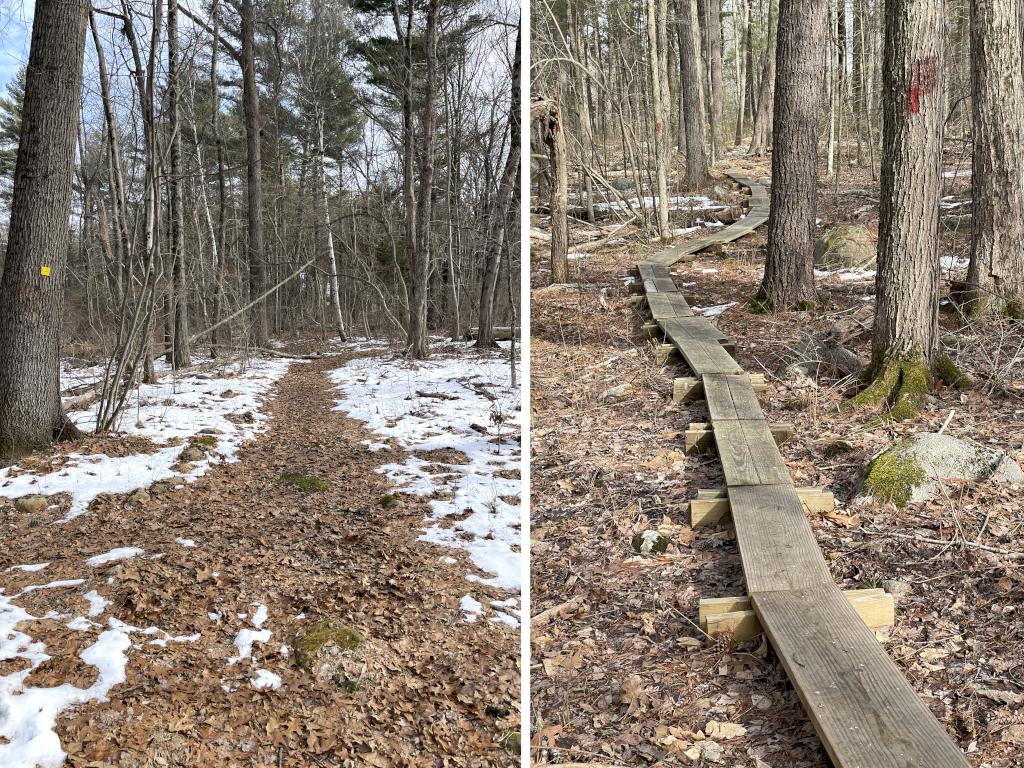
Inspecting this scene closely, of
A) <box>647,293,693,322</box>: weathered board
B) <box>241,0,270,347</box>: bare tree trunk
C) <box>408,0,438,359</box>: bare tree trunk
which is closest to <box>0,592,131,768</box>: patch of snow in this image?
<box>647,293,693,322</box>: weathered board

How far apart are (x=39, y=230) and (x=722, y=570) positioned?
6.86 metres

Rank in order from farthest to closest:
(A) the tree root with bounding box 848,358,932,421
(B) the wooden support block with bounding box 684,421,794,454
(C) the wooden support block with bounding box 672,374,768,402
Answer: (C) the wooden support block with bounding box 672,374,768,402
(A) the tree root with bounding box 848,358,932,421
(B) the wooden support block with bounding box 684,421,794,454

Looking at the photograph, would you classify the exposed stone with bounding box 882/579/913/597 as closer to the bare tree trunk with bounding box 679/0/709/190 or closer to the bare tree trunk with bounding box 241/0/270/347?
the bare tree trunk with bounding box 679/0/709/190

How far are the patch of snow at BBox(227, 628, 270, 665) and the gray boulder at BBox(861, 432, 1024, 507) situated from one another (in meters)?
3.46

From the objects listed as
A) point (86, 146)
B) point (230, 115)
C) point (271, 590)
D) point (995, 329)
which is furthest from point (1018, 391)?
point (230, 115)

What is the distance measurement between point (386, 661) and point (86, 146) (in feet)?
66.2

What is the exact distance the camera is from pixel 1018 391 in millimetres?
5062

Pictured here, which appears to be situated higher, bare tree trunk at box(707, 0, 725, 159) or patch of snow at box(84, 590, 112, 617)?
bare tree trunk at box(707, 0, 725, 159)

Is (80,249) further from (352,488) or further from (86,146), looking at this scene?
(352,488)

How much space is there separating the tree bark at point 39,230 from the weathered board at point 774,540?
21.0ft

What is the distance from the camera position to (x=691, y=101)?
1594 cm

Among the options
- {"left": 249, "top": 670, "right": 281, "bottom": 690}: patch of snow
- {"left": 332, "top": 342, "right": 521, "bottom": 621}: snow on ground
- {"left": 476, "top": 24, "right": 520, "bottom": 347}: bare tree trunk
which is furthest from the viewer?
{"left": 476, "top": 24, "right": 520, "bottom": 347}: bare tree trunk

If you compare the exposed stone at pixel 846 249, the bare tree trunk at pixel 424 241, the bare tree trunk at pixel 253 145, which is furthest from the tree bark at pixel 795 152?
the bare tree trunk at pixel 253 145

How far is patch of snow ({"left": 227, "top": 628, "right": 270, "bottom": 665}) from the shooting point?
150 inches
